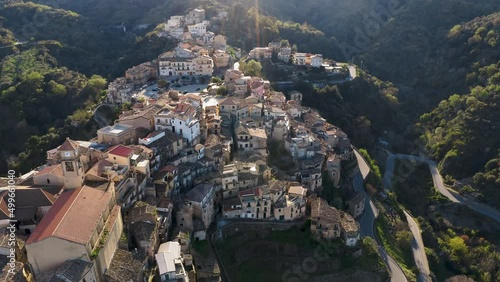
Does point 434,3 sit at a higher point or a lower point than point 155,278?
higher

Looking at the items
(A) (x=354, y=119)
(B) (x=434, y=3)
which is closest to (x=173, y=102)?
(A) (x=354, y=119)

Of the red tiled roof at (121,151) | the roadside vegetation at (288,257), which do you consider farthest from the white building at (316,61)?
the red tiled roof at (121,151)

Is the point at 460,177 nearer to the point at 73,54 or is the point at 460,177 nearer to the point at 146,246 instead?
the point at 146,246

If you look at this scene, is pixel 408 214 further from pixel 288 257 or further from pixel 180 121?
pixel 180 121

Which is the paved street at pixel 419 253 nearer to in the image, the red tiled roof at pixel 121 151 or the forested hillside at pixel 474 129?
the forested hillside at pixel 474 129

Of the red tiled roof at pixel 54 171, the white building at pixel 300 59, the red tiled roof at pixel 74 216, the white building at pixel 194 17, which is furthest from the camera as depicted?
the white building at pixel 194 17

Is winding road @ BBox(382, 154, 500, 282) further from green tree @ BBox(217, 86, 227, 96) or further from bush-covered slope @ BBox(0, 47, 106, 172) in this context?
bush-covered slope @ BBox(0, 47, 106, 172)

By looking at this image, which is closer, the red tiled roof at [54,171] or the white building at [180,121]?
the red tiled roof at [54,171]
